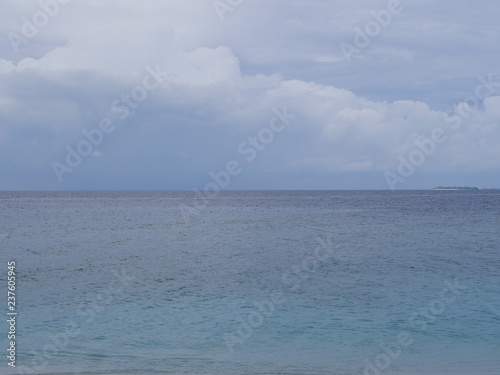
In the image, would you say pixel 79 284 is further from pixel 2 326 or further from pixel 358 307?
pixel 358 307

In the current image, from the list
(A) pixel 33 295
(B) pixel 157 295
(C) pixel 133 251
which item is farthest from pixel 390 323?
(C) pixel 133 251

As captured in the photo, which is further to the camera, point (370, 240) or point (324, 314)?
point (370, 240)

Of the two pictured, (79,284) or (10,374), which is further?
(79,284)

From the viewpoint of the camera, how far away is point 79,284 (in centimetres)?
3119

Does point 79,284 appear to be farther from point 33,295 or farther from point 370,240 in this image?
point 370,240

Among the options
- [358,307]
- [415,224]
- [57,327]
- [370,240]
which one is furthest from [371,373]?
[415,224]

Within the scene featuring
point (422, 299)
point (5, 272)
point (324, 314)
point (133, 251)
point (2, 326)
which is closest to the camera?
point (2, 326)

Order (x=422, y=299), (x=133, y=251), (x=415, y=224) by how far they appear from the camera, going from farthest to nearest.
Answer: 1. (x=415, y=224)
2. (x=133, y=251)
3. (x=422, y=299)

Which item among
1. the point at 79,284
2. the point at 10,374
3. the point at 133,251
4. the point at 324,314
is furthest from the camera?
the point at 133,251

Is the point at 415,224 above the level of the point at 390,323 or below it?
above

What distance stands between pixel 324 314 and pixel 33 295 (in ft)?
50.5

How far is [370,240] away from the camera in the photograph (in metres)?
55.6

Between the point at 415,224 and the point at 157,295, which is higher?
the point at 415,224

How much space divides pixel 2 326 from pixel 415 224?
65707 mm
